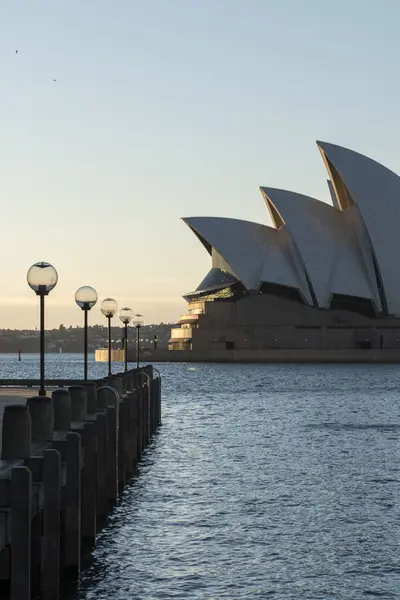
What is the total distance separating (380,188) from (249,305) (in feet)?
77.1

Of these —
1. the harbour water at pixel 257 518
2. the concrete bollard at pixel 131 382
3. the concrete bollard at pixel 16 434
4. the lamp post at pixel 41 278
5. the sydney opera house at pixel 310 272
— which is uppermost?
the sydney opera house at pixel 310 272

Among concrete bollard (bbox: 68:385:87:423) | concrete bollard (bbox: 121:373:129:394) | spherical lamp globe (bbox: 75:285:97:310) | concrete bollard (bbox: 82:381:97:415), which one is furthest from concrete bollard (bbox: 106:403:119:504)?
spherical lamp globe (bbox: 75:285:97:310)

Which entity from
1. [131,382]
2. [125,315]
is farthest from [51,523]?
[125,315]

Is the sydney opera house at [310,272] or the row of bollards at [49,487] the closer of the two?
the row of bollards at [49,487]

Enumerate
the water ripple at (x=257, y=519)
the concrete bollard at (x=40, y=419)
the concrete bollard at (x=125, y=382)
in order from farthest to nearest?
1. the concrete bollard at (x=125, y=382)
2. the water ripple at (x=257, y=519)
3. the concrete bollard at (x=40, y=419)

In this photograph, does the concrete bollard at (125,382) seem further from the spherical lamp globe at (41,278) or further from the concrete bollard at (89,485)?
the concrete bollard at (89,485)

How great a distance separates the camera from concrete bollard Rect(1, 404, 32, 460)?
35.7 feet

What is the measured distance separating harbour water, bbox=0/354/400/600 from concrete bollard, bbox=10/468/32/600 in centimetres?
208

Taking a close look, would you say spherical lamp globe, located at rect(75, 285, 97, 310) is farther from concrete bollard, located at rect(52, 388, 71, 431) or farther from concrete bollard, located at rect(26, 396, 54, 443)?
concrete bollard, located at rect(26, 396, 54, 443)

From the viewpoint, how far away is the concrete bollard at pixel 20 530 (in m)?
9.46

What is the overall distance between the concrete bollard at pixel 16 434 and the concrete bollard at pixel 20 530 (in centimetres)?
131

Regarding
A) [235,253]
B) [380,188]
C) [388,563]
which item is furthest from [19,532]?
[235,253]

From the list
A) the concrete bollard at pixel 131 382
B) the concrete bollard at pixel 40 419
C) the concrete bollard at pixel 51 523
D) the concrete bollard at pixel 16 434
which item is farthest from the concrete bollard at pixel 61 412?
the concrete bollard at pixel 131 382

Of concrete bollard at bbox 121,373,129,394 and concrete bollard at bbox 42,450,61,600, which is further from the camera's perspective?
concrete bollard at bbox 121,373,129,394
